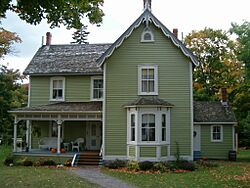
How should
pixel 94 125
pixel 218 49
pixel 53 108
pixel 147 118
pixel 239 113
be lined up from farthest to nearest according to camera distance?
pixel 218 49 → pixel 239 113 → pixel 94 125 → pixel 53 108 → pixel 147 118

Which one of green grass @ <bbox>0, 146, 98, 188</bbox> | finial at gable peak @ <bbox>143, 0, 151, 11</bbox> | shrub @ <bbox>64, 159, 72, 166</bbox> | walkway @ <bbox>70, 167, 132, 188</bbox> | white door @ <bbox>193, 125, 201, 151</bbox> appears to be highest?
finial at gable peak @ <bbox>143, 0, 151, 11</bbox>

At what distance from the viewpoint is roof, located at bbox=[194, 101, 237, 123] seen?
28.6 m

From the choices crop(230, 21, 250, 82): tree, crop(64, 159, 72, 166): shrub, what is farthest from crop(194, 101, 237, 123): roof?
crop(64, 159, 72, 166): shrub

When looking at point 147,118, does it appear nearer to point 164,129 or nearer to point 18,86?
point 164,129

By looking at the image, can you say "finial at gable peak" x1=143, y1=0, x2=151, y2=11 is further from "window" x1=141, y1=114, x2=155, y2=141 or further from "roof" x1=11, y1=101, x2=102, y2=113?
"roof" x1=11, y1=101, x2=102, y2=113

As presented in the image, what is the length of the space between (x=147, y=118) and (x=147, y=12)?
6917 mm

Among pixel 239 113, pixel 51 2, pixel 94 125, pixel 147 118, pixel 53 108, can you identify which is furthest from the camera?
pixel 239 113

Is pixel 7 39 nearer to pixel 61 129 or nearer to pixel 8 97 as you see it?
pixel 8 97

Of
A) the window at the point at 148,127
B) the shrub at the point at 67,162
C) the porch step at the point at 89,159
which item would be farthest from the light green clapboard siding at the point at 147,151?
the shrub at the point at 67,162

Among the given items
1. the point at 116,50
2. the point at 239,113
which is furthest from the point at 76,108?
the point at 239,113

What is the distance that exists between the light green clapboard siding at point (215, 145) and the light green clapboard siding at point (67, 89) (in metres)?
9.90

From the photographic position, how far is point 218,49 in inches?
1769

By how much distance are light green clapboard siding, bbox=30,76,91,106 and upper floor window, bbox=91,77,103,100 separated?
318 mm

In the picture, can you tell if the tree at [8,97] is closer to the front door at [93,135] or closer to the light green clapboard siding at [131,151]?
the front door at [93,135]
